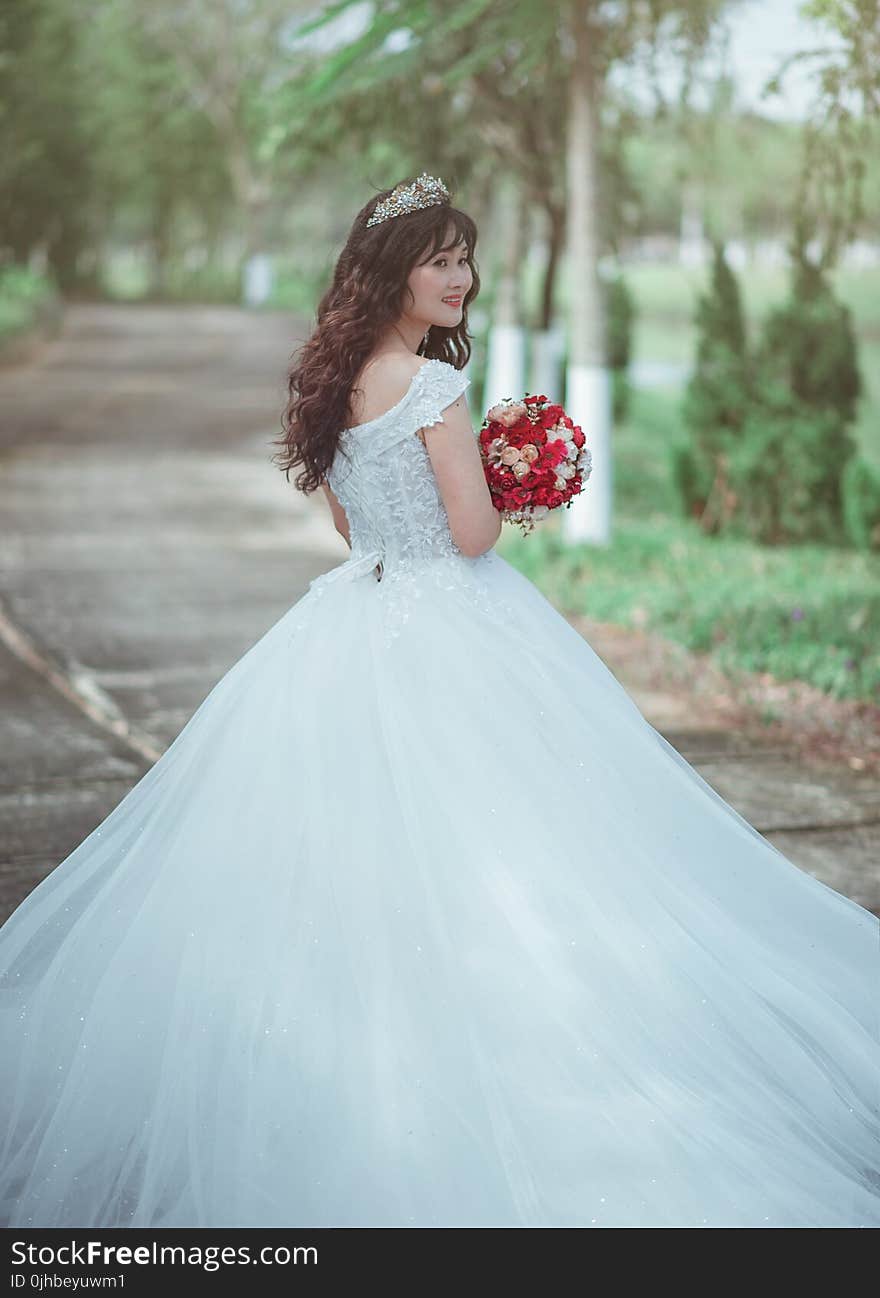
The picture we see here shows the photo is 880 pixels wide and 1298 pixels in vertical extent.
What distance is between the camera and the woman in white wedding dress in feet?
9.95

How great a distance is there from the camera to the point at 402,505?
3.63m

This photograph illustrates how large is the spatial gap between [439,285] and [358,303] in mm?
199

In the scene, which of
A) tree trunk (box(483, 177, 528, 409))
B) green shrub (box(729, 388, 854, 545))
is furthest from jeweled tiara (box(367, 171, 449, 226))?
tree trunk (box(483, 177, 528, 409))

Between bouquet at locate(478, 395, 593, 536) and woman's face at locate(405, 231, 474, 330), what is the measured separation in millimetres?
304

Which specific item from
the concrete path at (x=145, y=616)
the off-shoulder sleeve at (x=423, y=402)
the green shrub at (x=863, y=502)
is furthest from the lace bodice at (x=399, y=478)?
the green shrub at (x=863, y=502)

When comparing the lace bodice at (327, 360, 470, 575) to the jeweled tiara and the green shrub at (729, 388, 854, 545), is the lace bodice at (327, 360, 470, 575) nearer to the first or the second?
the jeweled tiara

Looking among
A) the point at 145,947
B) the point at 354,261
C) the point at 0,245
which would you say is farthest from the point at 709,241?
the point at 0,245

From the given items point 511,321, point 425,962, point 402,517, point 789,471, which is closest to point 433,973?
point 425,962

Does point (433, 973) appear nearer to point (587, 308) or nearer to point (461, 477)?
point (461, 477)

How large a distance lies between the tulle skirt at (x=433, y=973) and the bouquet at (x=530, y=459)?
20 cm

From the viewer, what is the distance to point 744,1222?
2.94 meters

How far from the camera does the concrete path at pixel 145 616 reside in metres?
5.98

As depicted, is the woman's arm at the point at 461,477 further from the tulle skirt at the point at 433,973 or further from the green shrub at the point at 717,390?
the green shrub at the point at 717,390

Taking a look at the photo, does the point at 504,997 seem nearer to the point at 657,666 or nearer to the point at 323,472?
the point at 323,472
